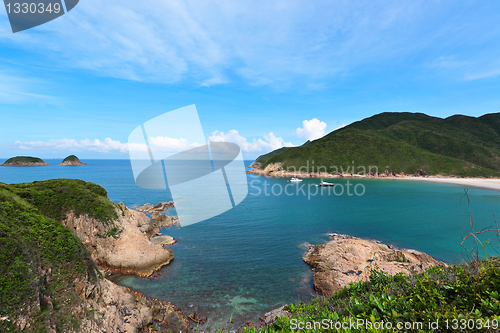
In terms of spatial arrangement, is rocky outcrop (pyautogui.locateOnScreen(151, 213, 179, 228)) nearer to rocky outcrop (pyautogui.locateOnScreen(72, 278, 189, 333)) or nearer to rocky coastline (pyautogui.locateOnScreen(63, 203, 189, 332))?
rocky coastline (pyautogui.locateOnScreen(63, 203, 189, 332))

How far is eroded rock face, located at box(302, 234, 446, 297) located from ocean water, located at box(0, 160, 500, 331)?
1.56 m

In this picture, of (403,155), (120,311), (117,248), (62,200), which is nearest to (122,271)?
(117,248)

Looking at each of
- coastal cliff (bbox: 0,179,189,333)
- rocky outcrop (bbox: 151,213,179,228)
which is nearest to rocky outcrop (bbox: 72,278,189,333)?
coastal cliff (bbox: 0,179,189,333)

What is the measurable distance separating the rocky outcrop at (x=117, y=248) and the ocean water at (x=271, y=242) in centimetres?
143

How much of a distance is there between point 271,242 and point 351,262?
39.8 feet

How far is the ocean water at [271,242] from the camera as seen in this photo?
19.2m

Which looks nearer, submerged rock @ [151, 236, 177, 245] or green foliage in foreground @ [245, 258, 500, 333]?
green foliage in foreground @ [245, 258, 500, 333]

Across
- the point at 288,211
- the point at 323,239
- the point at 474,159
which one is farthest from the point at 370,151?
the point at 323,239

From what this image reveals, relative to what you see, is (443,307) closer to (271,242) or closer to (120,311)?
(120,311)

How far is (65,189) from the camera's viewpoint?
25.0 metres

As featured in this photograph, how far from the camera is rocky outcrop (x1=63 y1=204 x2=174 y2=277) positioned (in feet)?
74.3

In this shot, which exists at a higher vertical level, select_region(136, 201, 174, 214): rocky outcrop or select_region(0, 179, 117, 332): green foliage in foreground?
select_region(0, 179, 117, 332): green foliage in foreground

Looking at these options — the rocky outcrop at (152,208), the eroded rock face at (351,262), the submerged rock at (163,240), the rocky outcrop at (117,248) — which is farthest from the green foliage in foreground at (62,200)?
the eroded rock face at (351,262)

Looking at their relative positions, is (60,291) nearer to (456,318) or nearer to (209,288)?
(209,288)
